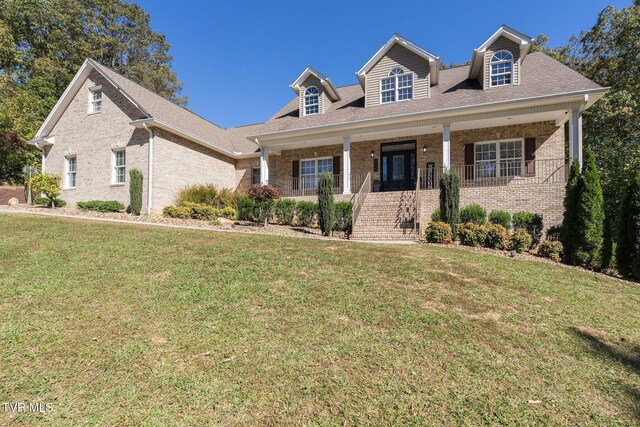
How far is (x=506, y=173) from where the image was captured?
1327 centimetres

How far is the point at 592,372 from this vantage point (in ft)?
10.5

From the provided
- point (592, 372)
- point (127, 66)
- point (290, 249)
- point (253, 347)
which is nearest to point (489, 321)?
point (592, 372)

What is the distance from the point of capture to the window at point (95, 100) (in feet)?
53.2

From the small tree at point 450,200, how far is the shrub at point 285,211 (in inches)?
249

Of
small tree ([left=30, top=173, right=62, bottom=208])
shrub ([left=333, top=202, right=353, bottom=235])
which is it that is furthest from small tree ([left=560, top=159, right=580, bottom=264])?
small tree ([left=30, top=173, right=62, bottom=208])

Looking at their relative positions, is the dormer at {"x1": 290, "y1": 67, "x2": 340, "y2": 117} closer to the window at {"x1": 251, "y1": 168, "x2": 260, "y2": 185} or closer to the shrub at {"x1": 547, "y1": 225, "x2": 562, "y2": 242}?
the window at {"x1": 251, "y1": 168, "x2": 260, "y2": 185}

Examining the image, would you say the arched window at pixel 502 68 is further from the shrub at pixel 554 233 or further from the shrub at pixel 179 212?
the shrub at pixel 179 212

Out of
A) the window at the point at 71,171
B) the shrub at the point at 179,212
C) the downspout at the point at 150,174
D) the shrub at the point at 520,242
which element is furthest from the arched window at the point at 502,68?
the window at the point at 71,171

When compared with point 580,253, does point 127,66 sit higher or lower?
higher

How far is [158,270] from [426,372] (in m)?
4.69

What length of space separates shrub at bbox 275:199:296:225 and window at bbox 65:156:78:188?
38.4 feet

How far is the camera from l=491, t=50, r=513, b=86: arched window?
506 inches

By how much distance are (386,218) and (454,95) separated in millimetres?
6380

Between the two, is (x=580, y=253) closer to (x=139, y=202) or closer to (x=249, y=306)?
(x=249, y=306)
